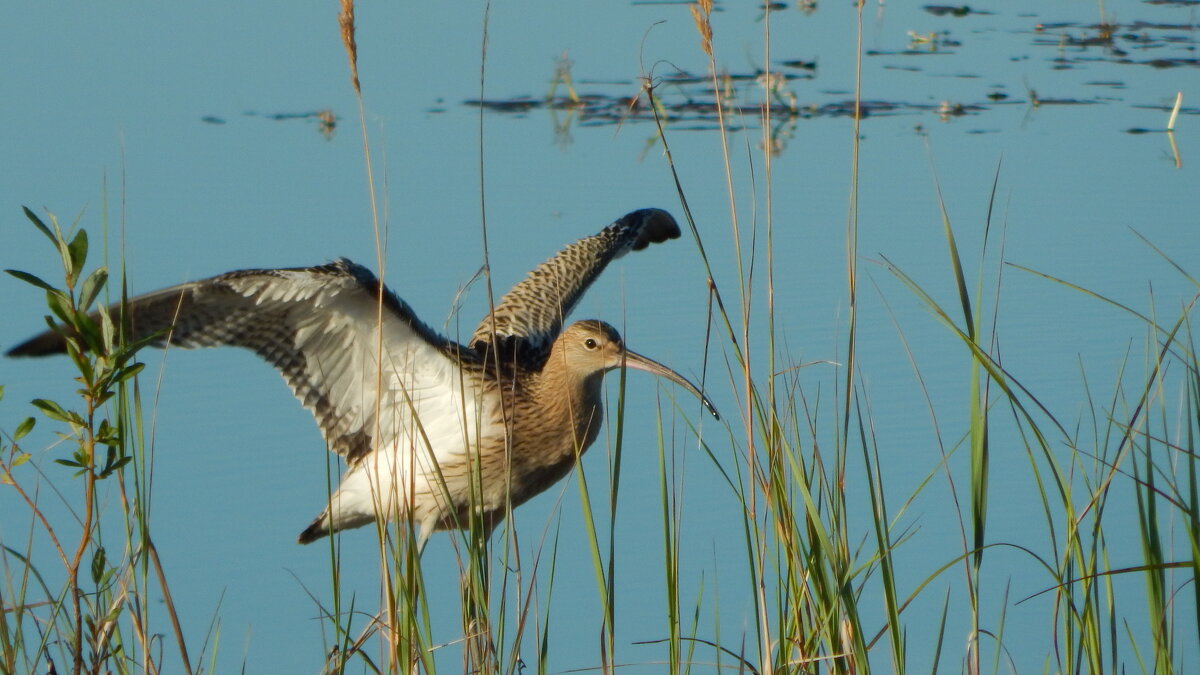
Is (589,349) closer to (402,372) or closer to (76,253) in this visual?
(402,372)

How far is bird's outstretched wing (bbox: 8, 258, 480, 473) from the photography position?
4125mm

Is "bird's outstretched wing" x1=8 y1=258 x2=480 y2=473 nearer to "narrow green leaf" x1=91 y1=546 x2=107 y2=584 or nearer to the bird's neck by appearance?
the bird's neck

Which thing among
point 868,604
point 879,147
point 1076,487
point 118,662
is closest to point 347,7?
point 118,662

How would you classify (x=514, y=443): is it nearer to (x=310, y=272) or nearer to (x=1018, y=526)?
(x=310, y=272)

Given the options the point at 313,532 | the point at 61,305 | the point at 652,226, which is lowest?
the point at 313,532

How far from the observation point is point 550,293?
6156mm

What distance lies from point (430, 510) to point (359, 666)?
0.56m

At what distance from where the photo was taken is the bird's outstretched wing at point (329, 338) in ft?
13.5

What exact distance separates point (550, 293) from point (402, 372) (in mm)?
1160

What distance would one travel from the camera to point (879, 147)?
30.8 feet

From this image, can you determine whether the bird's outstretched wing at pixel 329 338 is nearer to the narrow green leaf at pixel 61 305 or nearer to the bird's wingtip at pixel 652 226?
the narrow green leaf at pixel 61 305

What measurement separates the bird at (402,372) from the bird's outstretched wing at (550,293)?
0.04 ft

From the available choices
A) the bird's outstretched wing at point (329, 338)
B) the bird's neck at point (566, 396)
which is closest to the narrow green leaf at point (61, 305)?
the bird's outstretched wing at point (329, 338)

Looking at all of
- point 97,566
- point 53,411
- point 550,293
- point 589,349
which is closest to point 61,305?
point 53,411
